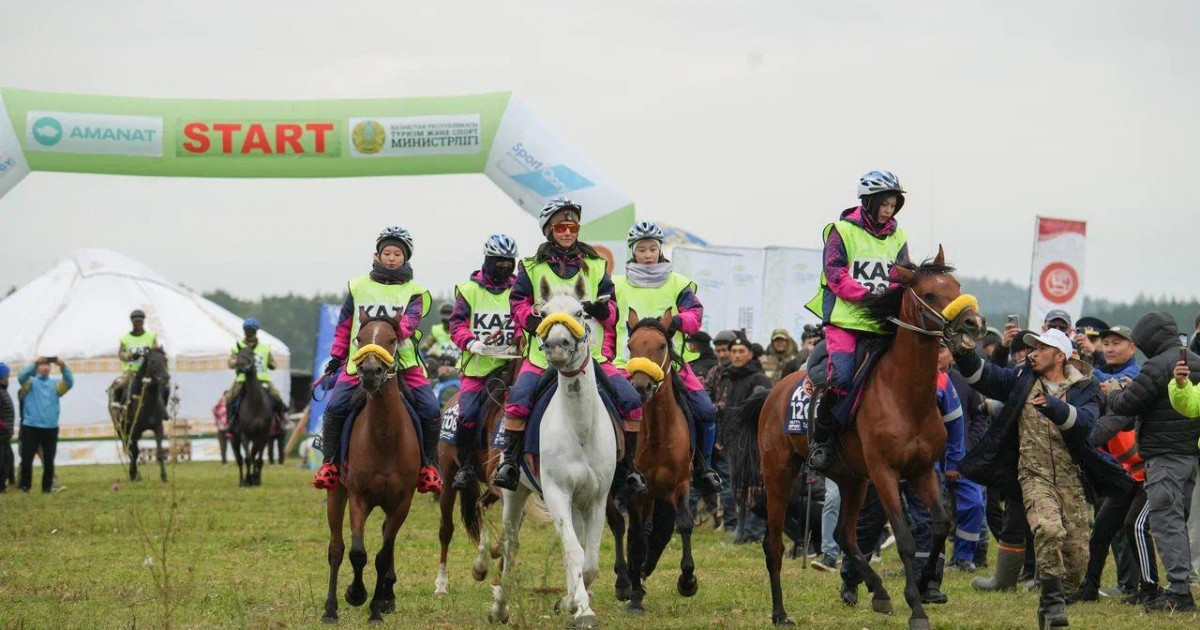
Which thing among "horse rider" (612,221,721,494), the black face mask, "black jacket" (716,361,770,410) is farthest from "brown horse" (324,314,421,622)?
"black jacket" (716,361,770,410)

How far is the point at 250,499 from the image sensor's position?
23.1m

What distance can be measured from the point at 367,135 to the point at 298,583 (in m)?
11.3

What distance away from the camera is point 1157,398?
1084cm

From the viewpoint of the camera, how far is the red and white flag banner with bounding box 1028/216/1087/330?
68.7 feet

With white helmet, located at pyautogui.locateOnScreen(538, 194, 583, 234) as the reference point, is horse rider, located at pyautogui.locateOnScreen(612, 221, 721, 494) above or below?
below

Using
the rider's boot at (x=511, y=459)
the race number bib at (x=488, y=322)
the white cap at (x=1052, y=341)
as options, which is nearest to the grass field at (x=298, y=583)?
the rider's boot at (x=511, y=459)

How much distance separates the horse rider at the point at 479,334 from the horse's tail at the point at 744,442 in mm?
2156

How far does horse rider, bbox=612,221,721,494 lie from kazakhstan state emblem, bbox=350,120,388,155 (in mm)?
11467

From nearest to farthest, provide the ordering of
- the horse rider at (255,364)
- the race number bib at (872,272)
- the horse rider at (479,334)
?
1. the race number bib at (872,272)
2. the horse rider at (479,334)
3. the horse rider at (255,364)

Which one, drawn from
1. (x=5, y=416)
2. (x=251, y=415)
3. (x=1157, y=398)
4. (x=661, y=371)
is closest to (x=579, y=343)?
(x=661, y=371)

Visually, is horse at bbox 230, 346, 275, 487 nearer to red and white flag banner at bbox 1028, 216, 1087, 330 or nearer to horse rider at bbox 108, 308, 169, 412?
horse rider at bbox 108, 308, 169, 412

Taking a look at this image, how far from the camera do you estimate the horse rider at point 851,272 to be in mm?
10305

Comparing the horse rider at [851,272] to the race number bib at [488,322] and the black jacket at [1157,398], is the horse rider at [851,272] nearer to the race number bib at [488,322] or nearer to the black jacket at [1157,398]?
the black jacket at [1157,398]

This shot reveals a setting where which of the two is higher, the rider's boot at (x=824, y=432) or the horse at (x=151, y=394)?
the rider's boot at (x=824, y=432)
